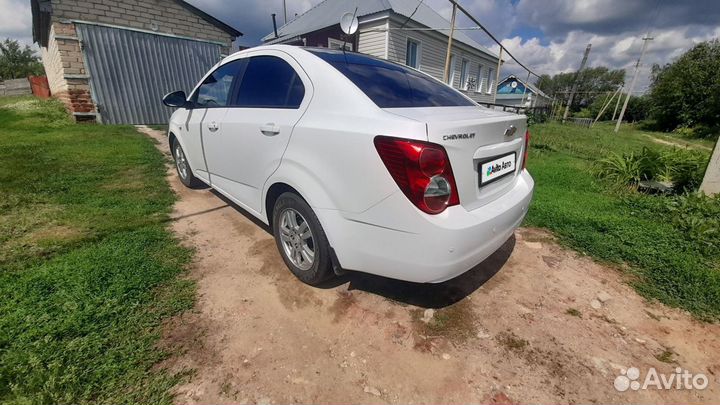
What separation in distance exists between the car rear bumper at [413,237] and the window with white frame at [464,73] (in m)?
18.9

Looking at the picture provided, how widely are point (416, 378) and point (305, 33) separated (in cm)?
1500

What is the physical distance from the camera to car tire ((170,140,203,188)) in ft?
13.7

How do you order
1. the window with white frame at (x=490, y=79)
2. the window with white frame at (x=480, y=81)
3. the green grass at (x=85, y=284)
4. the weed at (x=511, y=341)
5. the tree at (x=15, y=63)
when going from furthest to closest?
the tree at (x=15, y=63) < the window with white frame at (x=490, y=79) < the window with white frame at (x=480, y=81) < the weed at (x=511, y=341) < the green grass at (x=85, y=284)

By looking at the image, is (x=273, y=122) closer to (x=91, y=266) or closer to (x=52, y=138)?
(x=91, y=266)

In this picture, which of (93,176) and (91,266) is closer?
(91,266)

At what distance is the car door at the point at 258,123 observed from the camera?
2.20 m

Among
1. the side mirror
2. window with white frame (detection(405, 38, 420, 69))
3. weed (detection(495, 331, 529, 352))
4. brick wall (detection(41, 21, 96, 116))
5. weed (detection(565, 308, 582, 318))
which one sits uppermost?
window with white frame (detection(405, 38, 420, 69))

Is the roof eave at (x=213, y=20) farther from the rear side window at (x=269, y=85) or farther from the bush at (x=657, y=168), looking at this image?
the bush at (x=657, y=168)

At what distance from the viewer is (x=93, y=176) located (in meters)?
4.45

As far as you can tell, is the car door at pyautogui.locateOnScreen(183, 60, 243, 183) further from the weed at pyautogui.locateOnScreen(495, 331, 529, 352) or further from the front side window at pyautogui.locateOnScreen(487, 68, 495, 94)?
the front side window at pyautogui.locateOnScreen(487, 68, 495, 94)

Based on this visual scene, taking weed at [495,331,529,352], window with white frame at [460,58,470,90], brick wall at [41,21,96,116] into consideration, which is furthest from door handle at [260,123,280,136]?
window with white frame at [460,58,470,90]

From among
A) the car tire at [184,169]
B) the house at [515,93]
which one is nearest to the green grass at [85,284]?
the car tire at [184,169]

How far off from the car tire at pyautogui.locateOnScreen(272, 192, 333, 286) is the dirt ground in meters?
0.14

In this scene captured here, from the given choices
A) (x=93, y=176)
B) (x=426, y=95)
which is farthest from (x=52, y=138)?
(x=426, y=95)
